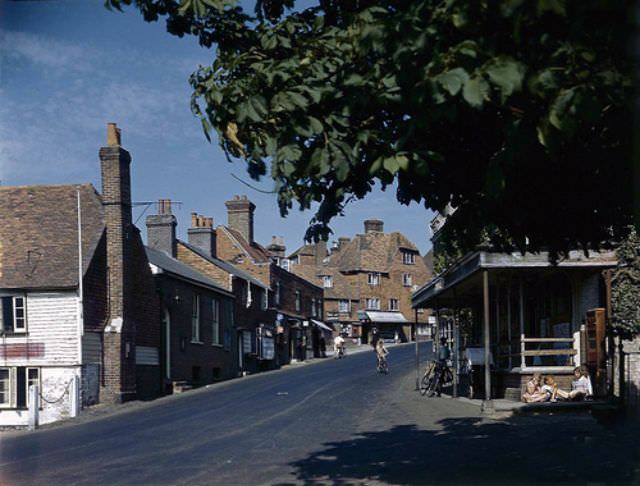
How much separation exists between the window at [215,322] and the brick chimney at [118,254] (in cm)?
1152

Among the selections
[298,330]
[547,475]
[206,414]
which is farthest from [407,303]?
[547,475]

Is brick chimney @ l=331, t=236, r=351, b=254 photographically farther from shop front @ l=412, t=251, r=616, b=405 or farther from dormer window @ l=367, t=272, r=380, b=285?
shop front @ l=412, t=251, r=616, b=405

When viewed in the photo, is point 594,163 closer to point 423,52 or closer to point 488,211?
point 488,211

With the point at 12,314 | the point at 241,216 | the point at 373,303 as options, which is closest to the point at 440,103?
the point at 12,314

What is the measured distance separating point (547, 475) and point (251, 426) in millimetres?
9223

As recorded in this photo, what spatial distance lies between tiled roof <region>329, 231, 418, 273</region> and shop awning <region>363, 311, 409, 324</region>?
445 cm

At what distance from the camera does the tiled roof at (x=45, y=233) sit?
31.0 m

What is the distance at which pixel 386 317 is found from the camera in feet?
284

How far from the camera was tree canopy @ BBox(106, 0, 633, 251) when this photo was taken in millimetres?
5867

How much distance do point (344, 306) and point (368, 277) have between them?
478 cm

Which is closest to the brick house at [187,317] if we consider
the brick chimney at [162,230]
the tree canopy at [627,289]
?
the brick chimney at [162,230]

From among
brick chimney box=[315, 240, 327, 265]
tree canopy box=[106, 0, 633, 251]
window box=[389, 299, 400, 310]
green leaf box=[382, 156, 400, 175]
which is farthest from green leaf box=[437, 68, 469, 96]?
window box=[389, 299, 400, 310]

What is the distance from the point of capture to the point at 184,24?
26.7ft

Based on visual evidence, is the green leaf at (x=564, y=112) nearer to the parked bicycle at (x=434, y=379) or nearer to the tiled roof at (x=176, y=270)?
the parked bicycle at (x=434, y=379)
